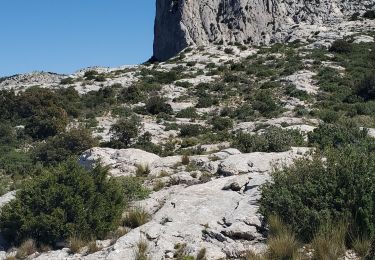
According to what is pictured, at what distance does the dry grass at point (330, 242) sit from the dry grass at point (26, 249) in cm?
553

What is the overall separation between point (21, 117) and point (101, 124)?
22.8 ft

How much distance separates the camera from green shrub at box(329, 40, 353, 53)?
4406 centimetres

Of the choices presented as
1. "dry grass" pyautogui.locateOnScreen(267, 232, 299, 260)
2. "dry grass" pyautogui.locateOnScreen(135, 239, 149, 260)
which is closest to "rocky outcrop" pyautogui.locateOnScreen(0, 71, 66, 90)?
"dry grass" pyautogui.locateOnScreen(135, 239, 149, 260)

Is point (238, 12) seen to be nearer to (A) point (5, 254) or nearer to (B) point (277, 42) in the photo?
(B) point (277, 42)

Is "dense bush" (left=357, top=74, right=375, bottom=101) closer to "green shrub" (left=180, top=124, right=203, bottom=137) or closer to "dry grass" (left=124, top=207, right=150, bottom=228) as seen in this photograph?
"green shrub" (left=180, top=124, right=203, bottom=137)

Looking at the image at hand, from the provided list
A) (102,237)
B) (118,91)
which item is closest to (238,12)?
(118,91)

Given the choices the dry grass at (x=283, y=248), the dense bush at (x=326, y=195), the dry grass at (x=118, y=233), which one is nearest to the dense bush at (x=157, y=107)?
the dry grass at (x=118, y=233)

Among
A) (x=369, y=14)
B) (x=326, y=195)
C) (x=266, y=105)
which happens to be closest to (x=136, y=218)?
(x=326, y=195)

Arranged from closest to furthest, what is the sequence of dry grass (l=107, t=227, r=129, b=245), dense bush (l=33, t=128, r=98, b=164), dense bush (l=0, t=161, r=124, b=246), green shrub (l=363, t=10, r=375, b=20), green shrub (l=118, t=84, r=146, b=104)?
dry grass (l=107, t=227, r=129, b=245) < dense bush (l=0, t=161, r=124, b=246) < dense bush (l=33, t=128, r=98, b=164) < green shrub (l=118, t=84, r=146, b=104) < green shrub (l=363, t=10, r=375, b=20)

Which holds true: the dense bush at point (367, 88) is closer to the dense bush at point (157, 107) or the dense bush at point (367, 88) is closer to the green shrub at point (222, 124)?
the green shrub at point (222, 124)

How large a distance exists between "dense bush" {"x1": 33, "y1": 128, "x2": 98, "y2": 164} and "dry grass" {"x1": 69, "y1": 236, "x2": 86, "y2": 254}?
40.1 ft

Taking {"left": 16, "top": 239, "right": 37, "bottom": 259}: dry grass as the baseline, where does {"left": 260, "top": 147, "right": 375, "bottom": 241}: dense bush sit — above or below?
above

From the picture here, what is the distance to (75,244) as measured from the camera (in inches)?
344

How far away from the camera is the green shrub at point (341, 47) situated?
4406cm
